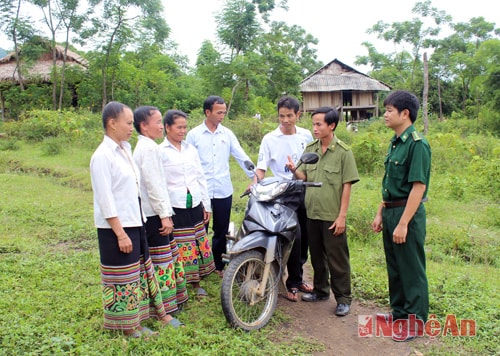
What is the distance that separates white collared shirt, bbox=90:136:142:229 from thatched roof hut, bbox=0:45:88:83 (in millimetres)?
22270

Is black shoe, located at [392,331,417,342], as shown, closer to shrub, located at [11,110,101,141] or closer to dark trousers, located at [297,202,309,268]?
dark trousers, located at [297,202,309,268]

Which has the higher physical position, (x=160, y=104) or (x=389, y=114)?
(x=160, y=104)

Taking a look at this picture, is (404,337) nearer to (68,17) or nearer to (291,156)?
(291,156)

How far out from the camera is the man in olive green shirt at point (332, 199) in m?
3.28

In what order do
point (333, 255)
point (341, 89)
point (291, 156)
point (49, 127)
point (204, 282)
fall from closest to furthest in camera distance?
point (333, 255) < point (291, 156) < point (204, 282) < point (49, 127) < point (341, 89)

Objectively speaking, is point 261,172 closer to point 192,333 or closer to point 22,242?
point 192,333

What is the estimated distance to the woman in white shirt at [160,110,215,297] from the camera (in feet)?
11.2

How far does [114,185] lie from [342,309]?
6.71 feet

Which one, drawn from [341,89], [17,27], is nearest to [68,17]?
[17,27]

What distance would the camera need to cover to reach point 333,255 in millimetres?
3369

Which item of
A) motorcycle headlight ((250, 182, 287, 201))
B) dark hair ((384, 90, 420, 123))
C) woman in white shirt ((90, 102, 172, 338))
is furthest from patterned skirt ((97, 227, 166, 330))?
dark hair ((384, 90, 420, 123))

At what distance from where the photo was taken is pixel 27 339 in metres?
2.80

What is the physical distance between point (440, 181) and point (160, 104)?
51.7ft

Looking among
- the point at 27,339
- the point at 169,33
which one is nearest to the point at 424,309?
the point at 27,339
